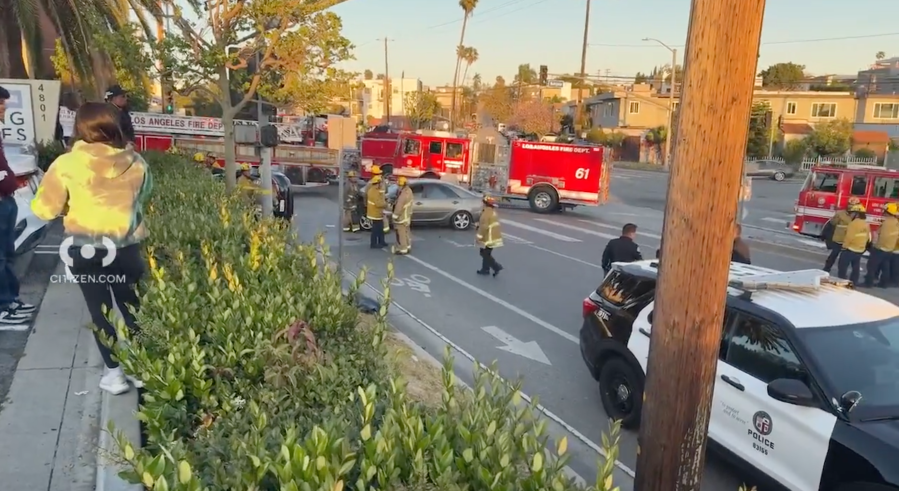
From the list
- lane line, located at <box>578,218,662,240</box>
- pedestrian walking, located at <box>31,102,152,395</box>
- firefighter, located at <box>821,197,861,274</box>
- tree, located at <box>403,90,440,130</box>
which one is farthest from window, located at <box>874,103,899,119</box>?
pedestrian walking, located at <box>31,102,152,395</box>

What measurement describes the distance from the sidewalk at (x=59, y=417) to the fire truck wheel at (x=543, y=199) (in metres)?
19.2

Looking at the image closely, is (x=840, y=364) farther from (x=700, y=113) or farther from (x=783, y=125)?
(x=783, y=125)

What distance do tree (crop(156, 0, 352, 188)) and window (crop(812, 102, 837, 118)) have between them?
180 ft

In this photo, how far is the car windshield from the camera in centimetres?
437

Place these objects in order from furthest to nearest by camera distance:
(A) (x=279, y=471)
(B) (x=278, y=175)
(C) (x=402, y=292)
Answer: (B) (x=278, y=175), (C) (x=402, y=292), (A) (x=279, y=471)

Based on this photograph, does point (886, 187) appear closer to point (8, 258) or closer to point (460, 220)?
point (460, 220)

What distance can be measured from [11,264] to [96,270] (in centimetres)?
238

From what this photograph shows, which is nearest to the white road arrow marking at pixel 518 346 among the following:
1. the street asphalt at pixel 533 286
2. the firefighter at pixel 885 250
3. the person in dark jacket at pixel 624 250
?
the street asphalt at pixel 533 286

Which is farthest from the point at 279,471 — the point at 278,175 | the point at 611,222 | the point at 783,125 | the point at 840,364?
the point at 783,125

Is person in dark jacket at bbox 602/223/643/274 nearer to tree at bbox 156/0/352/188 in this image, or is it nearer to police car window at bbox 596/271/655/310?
police car window at bbox 596/271/655/310

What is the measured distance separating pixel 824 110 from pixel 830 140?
10.7 metres

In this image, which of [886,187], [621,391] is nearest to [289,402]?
[621,391]

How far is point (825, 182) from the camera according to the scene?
17.4 metres

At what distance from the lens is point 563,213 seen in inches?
944
